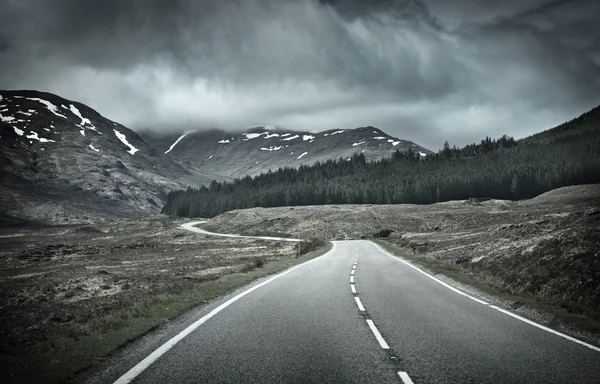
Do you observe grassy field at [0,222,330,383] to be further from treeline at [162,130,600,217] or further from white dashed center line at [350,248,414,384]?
treeline at [162,130,600,217]

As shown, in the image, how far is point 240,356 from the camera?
6629mm

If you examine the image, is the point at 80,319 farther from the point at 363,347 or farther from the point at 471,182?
the point at 471,182

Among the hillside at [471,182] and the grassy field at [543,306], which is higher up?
the hillside at [471,182]

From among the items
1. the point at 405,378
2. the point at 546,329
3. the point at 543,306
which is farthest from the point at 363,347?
the point at 543,306

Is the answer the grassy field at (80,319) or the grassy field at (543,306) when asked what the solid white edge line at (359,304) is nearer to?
the grassy field at (543,306)

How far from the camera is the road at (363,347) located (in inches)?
228

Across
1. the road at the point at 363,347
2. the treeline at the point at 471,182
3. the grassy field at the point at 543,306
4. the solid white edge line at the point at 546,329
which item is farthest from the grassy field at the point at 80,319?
the treeline at the point at 471,182

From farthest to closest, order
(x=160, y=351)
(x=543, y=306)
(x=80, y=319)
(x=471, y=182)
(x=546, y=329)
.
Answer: (x=471, y=182), (x=80, y=319), (x=543, y=306), (x=546, y=329), (x=160, y=351)

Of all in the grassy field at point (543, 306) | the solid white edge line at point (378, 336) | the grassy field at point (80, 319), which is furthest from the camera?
the grassy field at point (543, 306)

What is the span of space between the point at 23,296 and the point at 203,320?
55.8 ft

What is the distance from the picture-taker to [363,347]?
285 inches

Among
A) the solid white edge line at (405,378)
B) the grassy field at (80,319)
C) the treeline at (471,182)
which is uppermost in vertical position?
the treeline at (471,182)

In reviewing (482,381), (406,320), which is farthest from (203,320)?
(482,381)

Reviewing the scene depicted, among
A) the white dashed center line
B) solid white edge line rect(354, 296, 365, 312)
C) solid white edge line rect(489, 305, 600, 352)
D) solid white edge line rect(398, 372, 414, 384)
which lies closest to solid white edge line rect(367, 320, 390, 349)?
the white dashed center line
